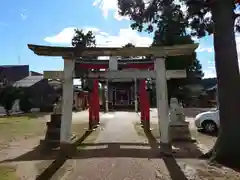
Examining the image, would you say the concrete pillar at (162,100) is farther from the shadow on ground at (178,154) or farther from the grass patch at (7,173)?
the grass patch at (7,173)

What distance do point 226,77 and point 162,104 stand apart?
2.03 meters

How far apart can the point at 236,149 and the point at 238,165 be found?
0.46 m

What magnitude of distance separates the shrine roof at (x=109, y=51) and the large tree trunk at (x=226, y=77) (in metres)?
0.86

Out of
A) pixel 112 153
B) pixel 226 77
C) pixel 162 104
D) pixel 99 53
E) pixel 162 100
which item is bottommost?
pixel 112 153

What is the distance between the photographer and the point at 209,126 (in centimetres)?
1705

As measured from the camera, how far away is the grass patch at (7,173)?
26.0 feet

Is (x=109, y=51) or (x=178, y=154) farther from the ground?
(x=109, y=51)

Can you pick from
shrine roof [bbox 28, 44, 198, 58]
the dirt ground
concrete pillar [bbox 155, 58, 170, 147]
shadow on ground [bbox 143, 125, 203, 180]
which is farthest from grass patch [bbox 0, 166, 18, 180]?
concrete pillar [bbox 155, 58, 170, 147]

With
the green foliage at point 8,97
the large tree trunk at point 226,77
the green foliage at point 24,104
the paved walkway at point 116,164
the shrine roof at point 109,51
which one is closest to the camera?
the paved walkway at point 116,164

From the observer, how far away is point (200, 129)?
1759 centimetres

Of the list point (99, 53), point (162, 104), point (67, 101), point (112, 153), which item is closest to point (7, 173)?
point (67, 101)

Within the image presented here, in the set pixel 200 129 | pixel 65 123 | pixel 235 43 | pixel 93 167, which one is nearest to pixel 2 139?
pixel 65 123

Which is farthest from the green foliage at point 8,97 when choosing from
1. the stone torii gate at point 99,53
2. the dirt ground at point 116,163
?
the stone torii gate at point 99,53

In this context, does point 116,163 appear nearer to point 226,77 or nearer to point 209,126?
point 226,77
